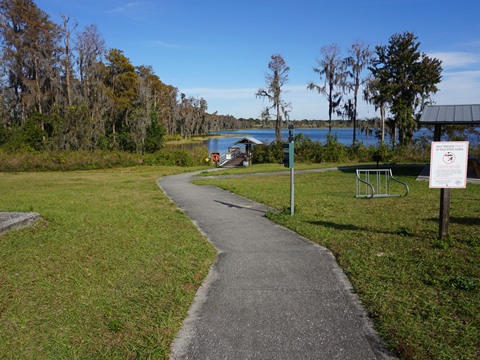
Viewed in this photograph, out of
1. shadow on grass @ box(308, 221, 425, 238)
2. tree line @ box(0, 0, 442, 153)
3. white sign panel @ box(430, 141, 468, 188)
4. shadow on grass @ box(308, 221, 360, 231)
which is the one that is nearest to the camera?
white sign panel @ box(430, 141, 468, 188)

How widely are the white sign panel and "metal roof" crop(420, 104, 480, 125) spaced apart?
116 cm

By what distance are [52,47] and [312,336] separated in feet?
130

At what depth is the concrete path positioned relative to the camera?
3.04 m

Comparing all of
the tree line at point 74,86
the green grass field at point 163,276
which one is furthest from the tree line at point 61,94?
the green grass field at point 163,276

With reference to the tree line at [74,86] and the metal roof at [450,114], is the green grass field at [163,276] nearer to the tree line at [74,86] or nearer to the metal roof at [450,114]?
the metal roof at [450,114]

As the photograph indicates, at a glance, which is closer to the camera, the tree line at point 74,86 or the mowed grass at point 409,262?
the mowed grass at point 409,262

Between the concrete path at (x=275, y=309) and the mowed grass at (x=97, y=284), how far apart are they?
254 mm

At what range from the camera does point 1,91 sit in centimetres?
3747

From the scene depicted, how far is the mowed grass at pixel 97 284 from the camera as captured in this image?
10.2 ft

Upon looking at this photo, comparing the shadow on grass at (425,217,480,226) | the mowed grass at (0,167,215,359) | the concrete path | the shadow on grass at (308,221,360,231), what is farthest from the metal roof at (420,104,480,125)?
the mowed grass at (0,167,215,359)

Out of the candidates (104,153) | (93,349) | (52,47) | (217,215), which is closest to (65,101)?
(52,47)

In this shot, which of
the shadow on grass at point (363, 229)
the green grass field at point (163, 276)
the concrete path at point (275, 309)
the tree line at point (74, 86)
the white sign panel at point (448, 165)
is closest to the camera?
the concrete path at point (275, 309)

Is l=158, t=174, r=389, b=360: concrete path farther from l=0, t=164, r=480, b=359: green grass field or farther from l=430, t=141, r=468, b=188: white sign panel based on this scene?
l=430, t=141, r=468, b=188: white sign panel

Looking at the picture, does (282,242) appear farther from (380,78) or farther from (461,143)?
(380,78)
